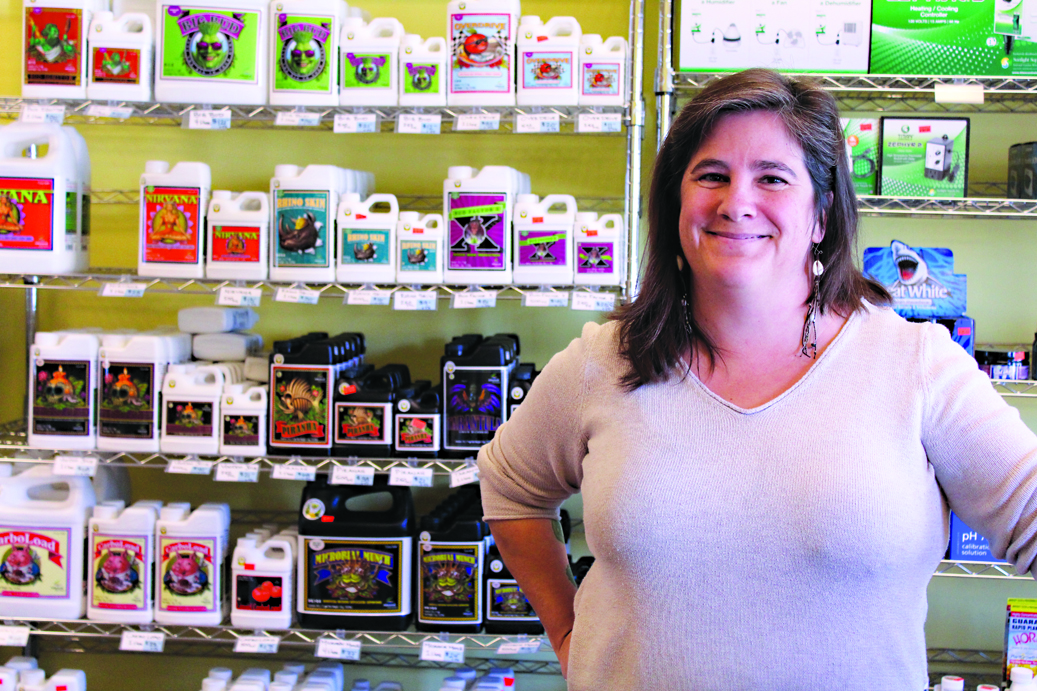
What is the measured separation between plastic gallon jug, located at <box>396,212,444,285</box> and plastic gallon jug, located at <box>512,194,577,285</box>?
211mm

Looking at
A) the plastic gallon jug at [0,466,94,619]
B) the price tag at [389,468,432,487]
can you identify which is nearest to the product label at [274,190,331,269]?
the price tag at [389,468,432,487]

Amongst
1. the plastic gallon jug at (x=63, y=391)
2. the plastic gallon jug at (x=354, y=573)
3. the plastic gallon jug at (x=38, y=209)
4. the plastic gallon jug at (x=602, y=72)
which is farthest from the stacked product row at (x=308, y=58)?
the plastic gallon jug at (x=354, y=573)

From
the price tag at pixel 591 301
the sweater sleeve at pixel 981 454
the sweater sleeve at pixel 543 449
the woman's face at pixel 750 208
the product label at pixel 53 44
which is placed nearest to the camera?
the sweater sleeve at pixel 981 454

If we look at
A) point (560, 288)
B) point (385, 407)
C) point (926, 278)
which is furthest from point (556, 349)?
point (926, 278)

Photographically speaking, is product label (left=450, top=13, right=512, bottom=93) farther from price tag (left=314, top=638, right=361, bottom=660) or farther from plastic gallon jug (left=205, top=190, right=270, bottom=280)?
price tag (left=314, top=638, right=361, bottom=660)

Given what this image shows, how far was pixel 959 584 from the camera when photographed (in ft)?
9.59

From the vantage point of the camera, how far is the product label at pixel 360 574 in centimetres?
250

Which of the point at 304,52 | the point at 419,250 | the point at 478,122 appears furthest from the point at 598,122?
the point at 304,52

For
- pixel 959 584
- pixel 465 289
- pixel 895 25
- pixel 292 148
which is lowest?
pixel 959 584

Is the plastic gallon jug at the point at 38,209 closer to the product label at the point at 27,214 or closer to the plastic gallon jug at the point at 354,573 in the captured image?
the product label at the point at 27,214

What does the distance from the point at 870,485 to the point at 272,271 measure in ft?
6.08

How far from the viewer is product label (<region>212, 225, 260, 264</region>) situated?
249 centimetres

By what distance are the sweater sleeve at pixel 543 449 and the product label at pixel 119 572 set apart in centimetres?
155

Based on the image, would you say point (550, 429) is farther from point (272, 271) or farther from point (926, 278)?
point (926, 278)
